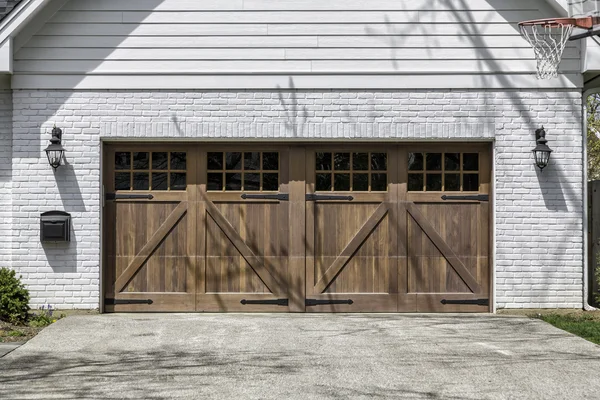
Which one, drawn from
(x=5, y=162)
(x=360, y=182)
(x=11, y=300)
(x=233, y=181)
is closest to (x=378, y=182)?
(x=360, y=182)

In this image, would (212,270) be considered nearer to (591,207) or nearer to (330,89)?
(330,89)

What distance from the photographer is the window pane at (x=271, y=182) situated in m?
10.4

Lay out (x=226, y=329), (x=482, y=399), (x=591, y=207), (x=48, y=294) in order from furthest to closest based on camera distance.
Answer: (x=591, y=207) < (x=48, y=294) < (x=226, y=329) < (x=482, y=399)

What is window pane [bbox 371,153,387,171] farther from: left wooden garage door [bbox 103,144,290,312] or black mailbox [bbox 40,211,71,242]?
black mailbox [bbox 40,211,71,242]

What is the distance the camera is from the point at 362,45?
33.8ft

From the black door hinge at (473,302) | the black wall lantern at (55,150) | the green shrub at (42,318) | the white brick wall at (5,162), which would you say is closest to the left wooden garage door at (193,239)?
the black wall lantern at (55,150)

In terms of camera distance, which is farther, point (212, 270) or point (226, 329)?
point (212, 270)

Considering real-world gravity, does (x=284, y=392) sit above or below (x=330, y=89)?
below

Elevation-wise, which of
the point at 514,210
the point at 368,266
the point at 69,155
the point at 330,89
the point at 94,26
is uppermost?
the point at 94,26

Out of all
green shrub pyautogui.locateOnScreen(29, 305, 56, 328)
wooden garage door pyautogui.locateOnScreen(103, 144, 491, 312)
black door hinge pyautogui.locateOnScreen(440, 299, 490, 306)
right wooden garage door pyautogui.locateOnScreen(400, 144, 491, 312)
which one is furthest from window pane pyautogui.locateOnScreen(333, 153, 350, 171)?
green shrub pyautogui.locateOnScreen(29, 305, 56, 328)

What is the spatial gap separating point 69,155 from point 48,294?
5.90 feet

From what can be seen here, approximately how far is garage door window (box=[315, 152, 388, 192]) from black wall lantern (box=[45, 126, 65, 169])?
329 cm

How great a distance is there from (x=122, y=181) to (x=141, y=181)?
25 centimetres

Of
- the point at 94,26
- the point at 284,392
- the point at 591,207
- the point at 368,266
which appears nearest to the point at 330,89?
the point at 368,266
